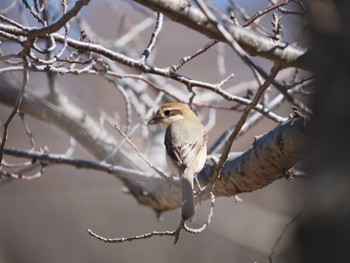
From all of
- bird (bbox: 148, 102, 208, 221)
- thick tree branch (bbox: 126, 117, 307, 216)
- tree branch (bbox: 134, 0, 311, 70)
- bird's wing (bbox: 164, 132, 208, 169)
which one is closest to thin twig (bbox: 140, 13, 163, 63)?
tree branch (bbox: 134, 0, 311, 70)

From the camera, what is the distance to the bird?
13.3 ft

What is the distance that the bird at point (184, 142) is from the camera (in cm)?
404

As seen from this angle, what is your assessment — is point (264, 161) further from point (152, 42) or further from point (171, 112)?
point (171, 112)

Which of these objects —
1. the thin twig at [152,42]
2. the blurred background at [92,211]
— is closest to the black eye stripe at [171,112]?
the thin twig at [152,42]

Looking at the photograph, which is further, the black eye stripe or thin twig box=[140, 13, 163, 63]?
the black eye stripe

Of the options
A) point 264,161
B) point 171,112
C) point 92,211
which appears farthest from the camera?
point 92,211

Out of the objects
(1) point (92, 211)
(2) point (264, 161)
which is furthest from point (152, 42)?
(1) point (92, 211)

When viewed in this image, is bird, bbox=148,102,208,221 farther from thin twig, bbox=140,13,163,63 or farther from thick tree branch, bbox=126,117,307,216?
thin twig, bbox=140,13,163,63

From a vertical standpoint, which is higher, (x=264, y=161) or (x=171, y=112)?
(x=171, y=112)

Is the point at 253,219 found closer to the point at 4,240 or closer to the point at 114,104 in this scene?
the point at 114,104

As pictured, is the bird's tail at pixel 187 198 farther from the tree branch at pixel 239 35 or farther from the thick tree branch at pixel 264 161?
the tree branch at pixel 239 35

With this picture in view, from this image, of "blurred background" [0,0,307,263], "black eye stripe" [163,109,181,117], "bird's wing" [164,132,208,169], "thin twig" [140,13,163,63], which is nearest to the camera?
"thin twig" [140,13,163,63]

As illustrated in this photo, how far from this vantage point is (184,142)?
183 inches

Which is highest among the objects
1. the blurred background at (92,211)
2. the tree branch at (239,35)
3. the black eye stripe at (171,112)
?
the tree branch at (239,35)
